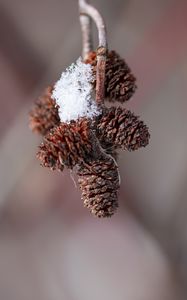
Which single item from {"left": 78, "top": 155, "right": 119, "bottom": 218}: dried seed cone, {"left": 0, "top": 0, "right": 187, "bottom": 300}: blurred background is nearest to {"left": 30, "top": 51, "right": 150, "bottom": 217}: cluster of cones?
{"left": 78, "top": 155, "right": 119, "bottom": 218}: dried seed cone

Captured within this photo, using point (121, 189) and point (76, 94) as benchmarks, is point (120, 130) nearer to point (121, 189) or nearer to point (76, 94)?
point (76, 94)

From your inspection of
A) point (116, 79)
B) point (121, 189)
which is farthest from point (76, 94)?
point (121, 189)

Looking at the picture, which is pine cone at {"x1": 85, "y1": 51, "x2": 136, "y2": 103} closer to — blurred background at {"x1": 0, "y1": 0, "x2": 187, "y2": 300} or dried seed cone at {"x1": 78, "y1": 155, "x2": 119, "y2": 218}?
dried seed cone at {"x1": 78, "y1": 155, "x2": 119, "y2": 218}

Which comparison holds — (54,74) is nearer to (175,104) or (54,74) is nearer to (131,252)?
(175,104)

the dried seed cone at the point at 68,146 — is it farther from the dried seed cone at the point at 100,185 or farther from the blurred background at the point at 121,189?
the blurred background at the point at 121,189

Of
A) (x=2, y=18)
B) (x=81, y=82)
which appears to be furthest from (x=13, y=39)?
(x=81, y=82)

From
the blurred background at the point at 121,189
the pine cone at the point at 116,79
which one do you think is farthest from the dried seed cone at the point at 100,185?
the blurred background at the point at 121,189
